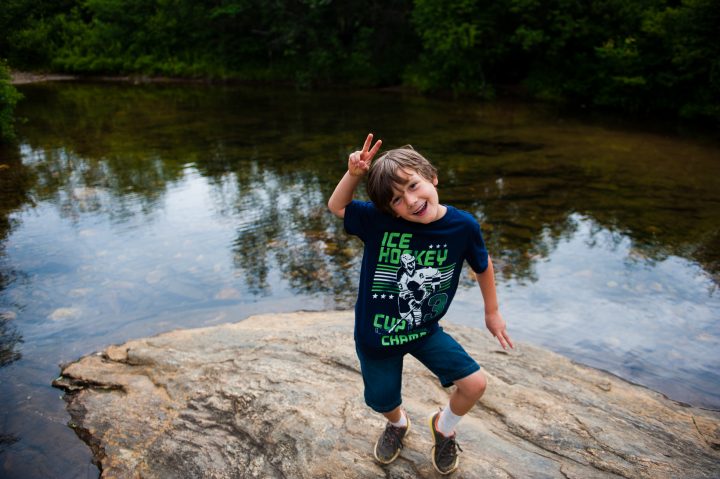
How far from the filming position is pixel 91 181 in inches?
348

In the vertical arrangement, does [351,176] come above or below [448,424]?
above

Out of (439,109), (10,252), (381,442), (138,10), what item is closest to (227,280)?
(10,252)

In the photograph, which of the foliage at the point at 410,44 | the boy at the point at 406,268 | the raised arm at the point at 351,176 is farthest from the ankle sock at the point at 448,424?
the foliage at the point at 410,44

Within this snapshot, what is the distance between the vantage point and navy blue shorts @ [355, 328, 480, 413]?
91.8 inches

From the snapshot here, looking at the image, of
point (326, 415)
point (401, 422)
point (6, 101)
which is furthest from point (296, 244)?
point (6, 101)

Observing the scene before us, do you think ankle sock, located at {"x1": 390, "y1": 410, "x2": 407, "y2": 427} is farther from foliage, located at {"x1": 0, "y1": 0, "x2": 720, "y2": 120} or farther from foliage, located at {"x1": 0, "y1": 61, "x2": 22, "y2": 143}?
foliage, located at {"x1": 0, "y1": 0, "x2": 720, "y2": 120}

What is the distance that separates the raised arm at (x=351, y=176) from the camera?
2.16m

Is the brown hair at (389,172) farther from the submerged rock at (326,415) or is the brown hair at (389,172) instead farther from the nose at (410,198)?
the submerged rock at (326,415)

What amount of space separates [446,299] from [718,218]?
6353 mm

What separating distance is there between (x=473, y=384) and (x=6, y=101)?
1138 centimetres

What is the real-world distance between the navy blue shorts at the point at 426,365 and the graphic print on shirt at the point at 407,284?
0.37 feet

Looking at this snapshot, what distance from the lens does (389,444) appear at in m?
2.55

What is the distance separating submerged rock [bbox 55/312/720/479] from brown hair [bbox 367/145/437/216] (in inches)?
49.9

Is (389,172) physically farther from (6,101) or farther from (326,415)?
(6,101)
